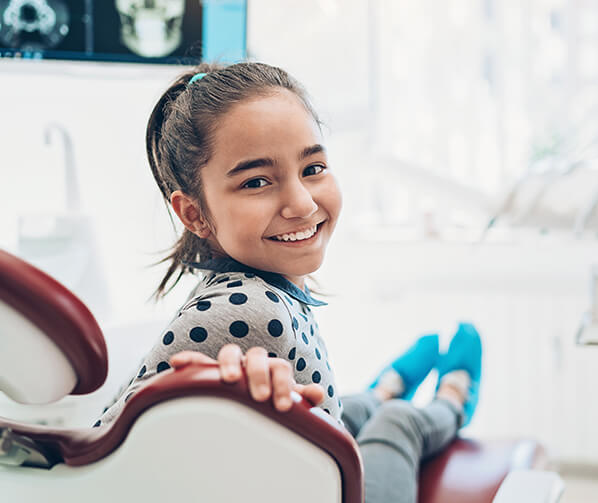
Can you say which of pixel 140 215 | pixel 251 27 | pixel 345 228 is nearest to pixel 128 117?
pixel 140 215

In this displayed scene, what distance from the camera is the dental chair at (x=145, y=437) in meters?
0.62

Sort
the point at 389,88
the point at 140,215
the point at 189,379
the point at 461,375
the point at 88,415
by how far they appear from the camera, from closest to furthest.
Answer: the point at 189,379 < the point at 88,415 < the point at 461,375 < the point at 140,215 < the point at 389,88

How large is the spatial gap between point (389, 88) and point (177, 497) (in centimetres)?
194

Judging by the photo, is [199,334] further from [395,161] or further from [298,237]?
[395,161]

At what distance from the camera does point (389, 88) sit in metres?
2.37

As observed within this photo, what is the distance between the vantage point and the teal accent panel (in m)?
1.90

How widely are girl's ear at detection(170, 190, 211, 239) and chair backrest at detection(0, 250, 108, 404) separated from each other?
1.10 ft

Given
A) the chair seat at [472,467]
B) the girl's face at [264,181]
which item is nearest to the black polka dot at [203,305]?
the girl's face at [264,181]

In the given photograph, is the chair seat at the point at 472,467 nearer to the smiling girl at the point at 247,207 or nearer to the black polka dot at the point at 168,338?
the smiling girl at the point at 247,207

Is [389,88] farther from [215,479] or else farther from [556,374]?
[215,479]

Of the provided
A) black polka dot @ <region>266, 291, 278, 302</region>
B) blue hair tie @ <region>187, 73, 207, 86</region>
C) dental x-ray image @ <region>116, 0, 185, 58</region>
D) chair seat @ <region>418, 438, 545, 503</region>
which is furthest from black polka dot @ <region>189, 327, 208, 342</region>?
dental x-ray image @ <region>116, 0, 185, 58</region>

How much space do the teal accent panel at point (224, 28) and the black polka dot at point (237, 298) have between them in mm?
1232

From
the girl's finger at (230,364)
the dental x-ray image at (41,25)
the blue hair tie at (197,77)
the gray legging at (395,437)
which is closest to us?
the girl's finger at (230,364)

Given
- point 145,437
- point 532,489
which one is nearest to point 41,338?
point 145,437
